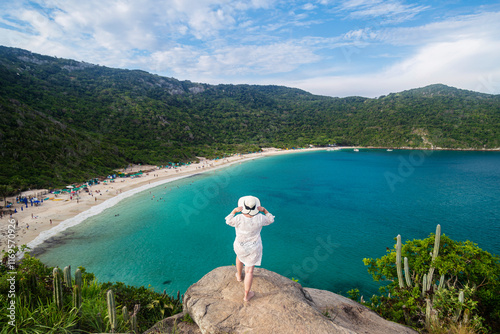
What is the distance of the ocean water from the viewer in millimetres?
21953

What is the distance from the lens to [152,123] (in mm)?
97312

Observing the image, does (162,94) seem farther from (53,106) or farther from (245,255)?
(245,255)

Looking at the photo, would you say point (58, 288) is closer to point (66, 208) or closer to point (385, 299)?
point (385, 299)

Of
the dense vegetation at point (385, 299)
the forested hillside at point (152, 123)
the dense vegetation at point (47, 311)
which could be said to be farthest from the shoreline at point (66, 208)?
the dense vegetation at point (47, 311)

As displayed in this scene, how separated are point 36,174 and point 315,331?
5479 centimetres

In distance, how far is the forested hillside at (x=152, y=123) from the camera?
47438 millimetres

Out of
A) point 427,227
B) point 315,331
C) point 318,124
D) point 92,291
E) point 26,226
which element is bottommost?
point 427,227

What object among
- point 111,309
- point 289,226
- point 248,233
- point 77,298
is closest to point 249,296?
point 248,233

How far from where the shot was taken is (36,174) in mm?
41281

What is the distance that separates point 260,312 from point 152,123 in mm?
103968

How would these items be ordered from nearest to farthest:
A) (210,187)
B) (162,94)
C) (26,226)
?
(26,226), (210,187), (162,94)

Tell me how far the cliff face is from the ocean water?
1409cm

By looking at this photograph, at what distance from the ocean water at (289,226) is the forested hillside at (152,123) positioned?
2092 centimetres

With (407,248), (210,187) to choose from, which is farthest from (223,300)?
(210,187)
